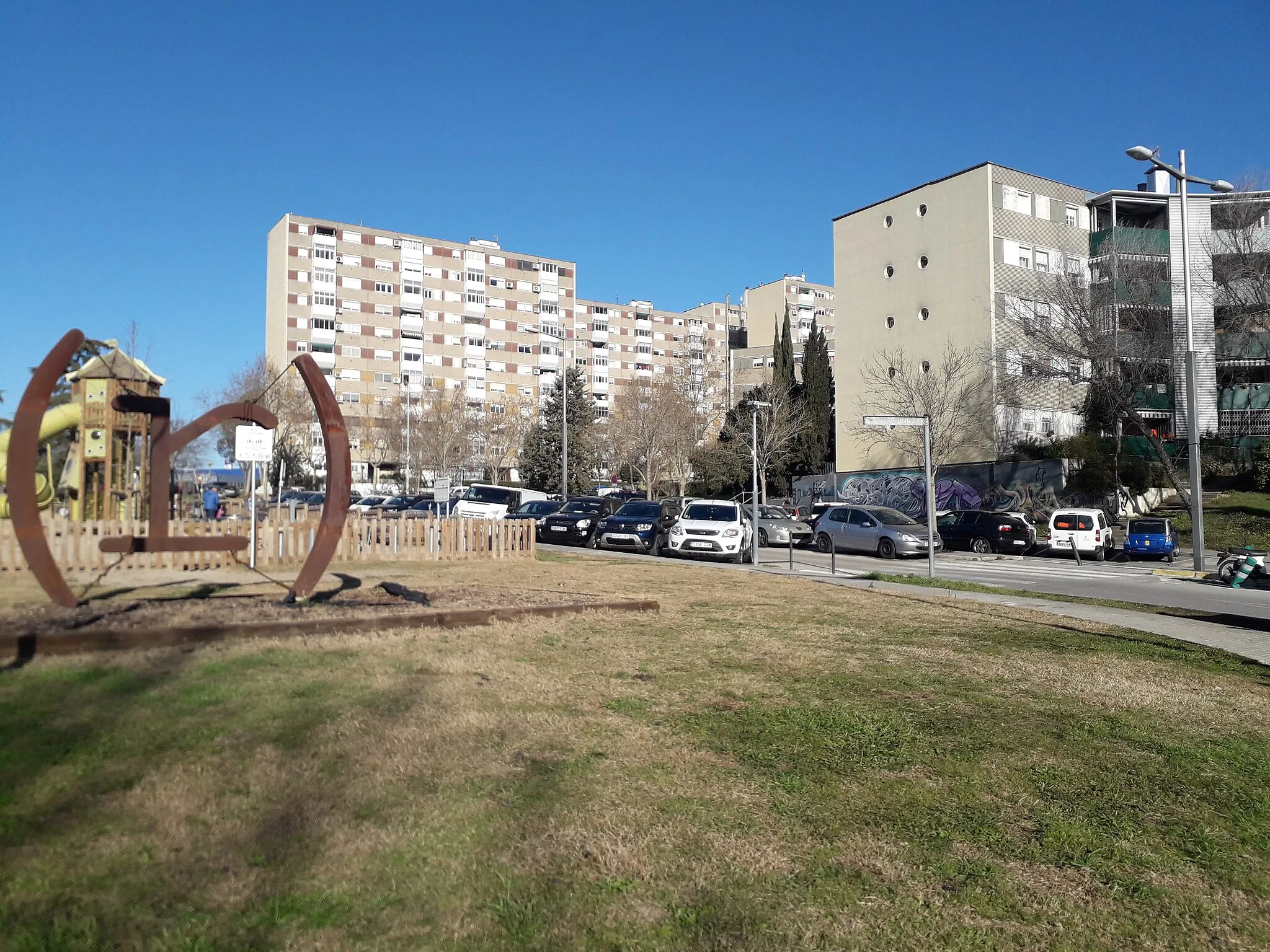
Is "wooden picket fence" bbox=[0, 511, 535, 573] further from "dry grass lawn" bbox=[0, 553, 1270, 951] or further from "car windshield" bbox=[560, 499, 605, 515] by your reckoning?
"dry grass lawn" bbox=[0, 553, 1270, 951]

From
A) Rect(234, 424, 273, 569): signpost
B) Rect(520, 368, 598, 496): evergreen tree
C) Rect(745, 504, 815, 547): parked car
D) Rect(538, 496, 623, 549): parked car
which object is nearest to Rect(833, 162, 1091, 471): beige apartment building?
Rect(745, 504, 815, 547): parked car

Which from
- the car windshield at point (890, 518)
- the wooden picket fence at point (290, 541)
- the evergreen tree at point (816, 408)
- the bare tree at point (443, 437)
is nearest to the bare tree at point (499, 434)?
the bare tree at point (443, 437)

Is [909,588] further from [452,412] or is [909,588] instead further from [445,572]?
[452,412]

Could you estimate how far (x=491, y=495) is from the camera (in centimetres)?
3312

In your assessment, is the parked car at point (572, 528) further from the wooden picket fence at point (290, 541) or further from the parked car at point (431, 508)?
the wooden picket fence at point (290, 541)

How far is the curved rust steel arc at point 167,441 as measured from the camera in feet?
37.4

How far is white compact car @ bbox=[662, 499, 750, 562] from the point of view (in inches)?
1022

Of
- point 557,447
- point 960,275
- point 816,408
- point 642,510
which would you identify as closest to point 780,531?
point 642,510

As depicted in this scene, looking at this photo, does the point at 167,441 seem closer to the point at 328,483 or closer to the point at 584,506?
the point at 328,483

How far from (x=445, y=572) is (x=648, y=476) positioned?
43.7 m

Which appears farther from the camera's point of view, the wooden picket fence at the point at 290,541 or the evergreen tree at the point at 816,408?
the evergreen tree at the point at 816,408

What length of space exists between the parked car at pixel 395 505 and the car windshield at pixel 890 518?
1770 centimetres

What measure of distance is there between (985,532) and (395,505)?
25.6m

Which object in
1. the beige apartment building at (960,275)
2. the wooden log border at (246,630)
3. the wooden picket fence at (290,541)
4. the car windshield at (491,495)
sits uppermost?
the beige apartment building at (960,275)
